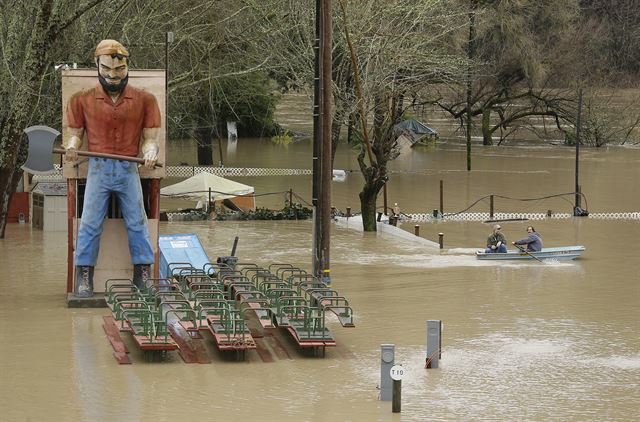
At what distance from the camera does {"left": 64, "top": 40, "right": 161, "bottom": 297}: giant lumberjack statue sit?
75.1 feet

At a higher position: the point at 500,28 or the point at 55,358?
the point at 500,28

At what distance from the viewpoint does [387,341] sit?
68.0 feet

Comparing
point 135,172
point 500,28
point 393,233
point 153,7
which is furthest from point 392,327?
point 500,28

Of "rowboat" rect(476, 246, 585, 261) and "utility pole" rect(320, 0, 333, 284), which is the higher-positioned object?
"utility pole" rect(320, 0, 333, 284)

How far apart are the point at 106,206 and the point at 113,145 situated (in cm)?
110

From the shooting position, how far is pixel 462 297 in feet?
83.0

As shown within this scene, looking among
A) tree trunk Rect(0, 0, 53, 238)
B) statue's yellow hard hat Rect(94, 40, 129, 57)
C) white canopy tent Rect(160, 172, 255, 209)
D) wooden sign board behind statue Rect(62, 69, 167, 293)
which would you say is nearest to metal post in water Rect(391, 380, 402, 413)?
wooden sign board behind statue Rect(62, 69, 167, 293)

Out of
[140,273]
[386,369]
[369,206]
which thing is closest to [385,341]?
[386,369]

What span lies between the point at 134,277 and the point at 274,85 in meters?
44.8

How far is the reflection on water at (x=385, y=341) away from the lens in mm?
16516

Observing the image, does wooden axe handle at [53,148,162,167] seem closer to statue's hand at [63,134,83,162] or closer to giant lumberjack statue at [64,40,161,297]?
statue's hand at [63,134,83,162]

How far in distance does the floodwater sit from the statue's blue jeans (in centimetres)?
125

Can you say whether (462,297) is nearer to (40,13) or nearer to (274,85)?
(40,13)

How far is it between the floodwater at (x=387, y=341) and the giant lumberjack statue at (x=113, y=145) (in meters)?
1.37
